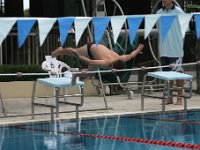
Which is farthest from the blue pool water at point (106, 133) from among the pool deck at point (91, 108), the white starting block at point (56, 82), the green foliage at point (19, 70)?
the green foliage at point (19, 70)

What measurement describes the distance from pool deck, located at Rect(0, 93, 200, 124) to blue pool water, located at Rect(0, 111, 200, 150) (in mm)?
520

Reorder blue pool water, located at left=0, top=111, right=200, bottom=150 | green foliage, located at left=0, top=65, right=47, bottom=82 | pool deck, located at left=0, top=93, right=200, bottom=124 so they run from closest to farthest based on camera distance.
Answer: blue pool water, located at left=0, top=111, right=200, bottom=150, pool deck, located at left=0, top=93, right=200, bottom=124, green foliage, located at left=0, top=65, right=47, bottom=82

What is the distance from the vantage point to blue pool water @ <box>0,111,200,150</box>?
669 centimetres

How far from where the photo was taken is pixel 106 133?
7691mm

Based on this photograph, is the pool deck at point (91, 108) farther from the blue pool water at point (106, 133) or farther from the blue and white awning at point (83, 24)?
the blue and white awning at point (83, 24)

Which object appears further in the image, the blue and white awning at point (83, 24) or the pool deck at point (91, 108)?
the pool deck at point (91, 108)

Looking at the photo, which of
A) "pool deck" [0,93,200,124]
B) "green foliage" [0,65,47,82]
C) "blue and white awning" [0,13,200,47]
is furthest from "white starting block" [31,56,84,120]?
"green foliage" [0,65,47,82]

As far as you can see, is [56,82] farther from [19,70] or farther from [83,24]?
[19,70]

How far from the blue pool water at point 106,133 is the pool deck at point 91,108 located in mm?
520

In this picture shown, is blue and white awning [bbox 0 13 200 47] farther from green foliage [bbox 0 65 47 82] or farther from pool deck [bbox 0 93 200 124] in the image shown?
green foliage [bbox 0 65 47 82]

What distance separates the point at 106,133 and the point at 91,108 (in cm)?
287

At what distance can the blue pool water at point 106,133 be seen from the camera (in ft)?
22.0

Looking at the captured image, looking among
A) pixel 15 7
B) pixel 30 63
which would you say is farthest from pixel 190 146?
pixel 15 7

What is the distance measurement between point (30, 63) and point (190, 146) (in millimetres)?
7593
